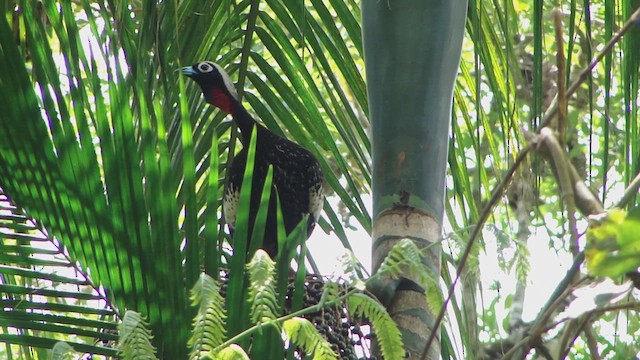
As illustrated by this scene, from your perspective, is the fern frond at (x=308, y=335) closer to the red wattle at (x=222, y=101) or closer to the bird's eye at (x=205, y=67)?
the bird's eye at (x=205, y=67)

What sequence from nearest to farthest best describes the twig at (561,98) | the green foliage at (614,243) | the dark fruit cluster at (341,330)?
the green foliage at (614,243) < the twig at (561,98) < the dark fruit cluster at (341,330)

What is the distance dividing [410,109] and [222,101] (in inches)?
56.2

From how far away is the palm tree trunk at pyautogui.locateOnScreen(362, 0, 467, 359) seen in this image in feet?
6.11

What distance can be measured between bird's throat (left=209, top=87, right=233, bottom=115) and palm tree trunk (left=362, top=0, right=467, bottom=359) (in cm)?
129

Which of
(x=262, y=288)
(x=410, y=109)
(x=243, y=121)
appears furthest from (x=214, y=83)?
(x=262, y=288)

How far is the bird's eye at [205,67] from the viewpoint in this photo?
296 centimetres

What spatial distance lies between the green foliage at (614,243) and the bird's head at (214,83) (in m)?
2.00

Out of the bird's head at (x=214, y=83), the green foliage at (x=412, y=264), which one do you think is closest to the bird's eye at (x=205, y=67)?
the bird's head at (x=214, y=83)

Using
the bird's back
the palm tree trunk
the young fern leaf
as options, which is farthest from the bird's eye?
the young fern leaf

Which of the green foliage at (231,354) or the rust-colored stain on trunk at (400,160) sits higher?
the rust-colored stain on trunk at (400,160)

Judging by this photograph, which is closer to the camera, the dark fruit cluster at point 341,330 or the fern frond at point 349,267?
the fern frond at point 349,267

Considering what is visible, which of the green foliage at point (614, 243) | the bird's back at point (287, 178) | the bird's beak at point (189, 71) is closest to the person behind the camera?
the green foliage at point (614, 243)

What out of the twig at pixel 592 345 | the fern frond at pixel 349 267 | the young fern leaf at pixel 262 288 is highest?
the fern frond at pixel 349 267

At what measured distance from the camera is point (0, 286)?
171 cm
